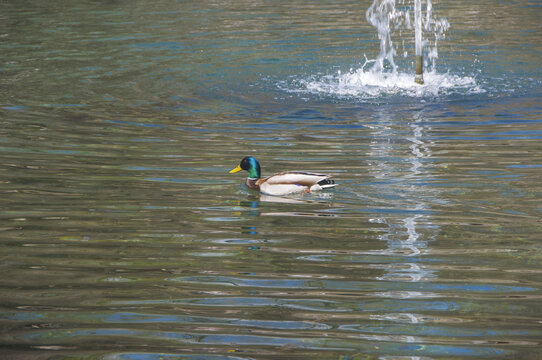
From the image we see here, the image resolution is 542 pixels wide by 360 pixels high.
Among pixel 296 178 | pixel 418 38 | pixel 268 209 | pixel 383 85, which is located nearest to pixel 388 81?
pixel 383 85

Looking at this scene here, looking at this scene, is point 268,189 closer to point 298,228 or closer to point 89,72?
point 298,228

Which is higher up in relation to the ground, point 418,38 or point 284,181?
point 418,38

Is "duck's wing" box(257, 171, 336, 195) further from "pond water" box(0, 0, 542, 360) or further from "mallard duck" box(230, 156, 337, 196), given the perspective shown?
"pond water" box(0, 0, 542, 360)

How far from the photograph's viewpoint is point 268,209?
380 inches

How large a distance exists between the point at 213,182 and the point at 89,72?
929 cm

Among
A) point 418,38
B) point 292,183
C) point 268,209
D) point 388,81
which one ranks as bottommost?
point 268,209

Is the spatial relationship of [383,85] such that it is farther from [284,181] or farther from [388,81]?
[284,181]

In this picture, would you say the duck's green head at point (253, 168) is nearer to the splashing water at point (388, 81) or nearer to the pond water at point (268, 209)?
the pond water at point (268, 209)

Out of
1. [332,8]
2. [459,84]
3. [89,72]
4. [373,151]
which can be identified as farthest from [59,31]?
[373,151]

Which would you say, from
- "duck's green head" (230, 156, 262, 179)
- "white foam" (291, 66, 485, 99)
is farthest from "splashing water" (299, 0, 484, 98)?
"duck's green head" (230, 156, 262, 179)

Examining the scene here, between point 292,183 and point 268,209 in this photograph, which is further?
point 292,183

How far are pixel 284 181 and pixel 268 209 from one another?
17.5 inches

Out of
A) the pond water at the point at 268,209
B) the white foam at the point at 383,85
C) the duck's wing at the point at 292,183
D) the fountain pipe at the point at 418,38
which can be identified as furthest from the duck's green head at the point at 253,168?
the fountain pipe at the point at 418,38

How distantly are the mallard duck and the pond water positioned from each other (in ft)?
0.50
